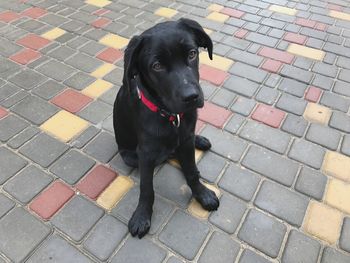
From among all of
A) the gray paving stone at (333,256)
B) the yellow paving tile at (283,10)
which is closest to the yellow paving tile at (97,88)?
the gray paving stone at (333,256)

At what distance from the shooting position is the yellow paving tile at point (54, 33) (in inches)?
161

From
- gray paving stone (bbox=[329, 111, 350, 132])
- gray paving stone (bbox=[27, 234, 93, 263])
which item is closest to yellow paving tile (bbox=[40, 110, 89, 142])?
gray paving stone (bbox=[27, 234, 93, 263])

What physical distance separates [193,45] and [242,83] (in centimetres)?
168

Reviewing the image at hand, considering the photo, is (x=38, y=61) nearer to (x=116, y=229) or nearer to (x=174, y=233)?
(x=116, y=229)

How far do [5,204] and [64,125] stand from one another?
837mm

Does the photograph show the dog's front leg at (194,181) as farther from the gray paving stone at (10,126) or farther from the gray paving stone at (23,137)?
the gray paving stone at (10,126)

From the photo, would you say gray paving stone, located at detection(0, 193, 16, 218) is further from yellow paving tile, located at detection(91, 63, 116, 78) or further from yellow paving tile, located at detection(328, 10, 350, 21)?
yellow paving tile, located at detection(328, 10, 350, 21)

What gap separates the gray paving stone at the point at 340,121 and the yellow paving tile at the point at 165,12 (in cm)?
235

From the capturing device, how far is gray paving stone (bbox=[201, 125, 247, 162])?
2812mm

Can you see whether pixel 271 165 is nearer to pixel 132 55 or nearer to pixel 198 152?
pixel 198 152

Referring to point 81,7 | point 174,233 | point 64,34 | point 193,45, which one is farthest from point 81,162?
point 81,7

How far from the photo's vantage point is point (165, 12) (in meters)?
4.50

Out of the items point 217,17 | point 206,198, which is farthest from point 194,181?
point 217,17

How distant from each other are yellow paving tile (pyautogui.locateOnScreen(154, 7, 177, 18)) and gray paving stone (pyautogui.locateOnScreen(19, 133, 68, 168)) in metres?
2.33
